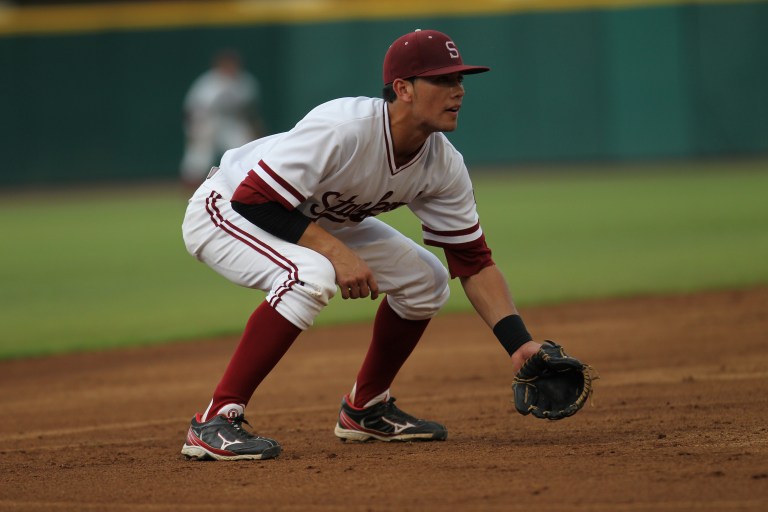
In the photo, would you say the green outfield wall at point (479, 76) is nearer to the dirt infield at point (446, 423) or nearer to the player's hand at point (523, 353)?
the dirt infield at point (446, 423)

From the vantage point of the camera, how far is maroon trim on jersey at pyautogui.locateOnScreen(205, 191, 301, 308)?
3805 mm

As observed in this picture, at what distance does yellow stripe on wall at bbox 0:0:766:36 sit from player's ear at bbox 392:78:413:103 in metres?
16.0

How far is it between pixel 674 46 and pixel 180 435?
1662 centimetres

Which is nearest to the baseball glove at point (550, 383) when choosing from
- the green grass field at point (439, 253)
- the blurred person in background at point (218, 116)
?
the green grass field at point (439, 253)

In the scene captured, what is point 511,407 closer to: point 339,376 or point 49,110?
point 339,376

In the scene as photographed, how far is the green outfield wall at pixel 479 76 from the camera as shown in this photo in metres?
19.5

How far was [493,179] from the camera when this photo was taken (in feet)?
62.3

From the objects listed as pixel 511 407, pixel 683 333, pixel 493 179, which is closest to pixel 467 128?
pixel 493 179

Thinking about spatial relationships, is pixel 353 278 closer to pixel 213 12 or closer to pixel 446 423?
pixel 446 423

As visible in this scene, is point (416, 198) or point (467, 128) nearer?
point (416, 198)

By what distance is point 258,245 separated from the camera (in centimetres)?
396

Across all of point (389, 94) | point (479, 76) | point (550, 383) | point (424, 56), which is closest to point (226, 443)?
point (550, 383)

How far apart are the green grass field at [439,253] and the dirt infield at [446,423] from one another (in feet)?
2.91

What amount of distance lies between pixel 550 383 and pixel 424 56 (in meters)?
1.21
